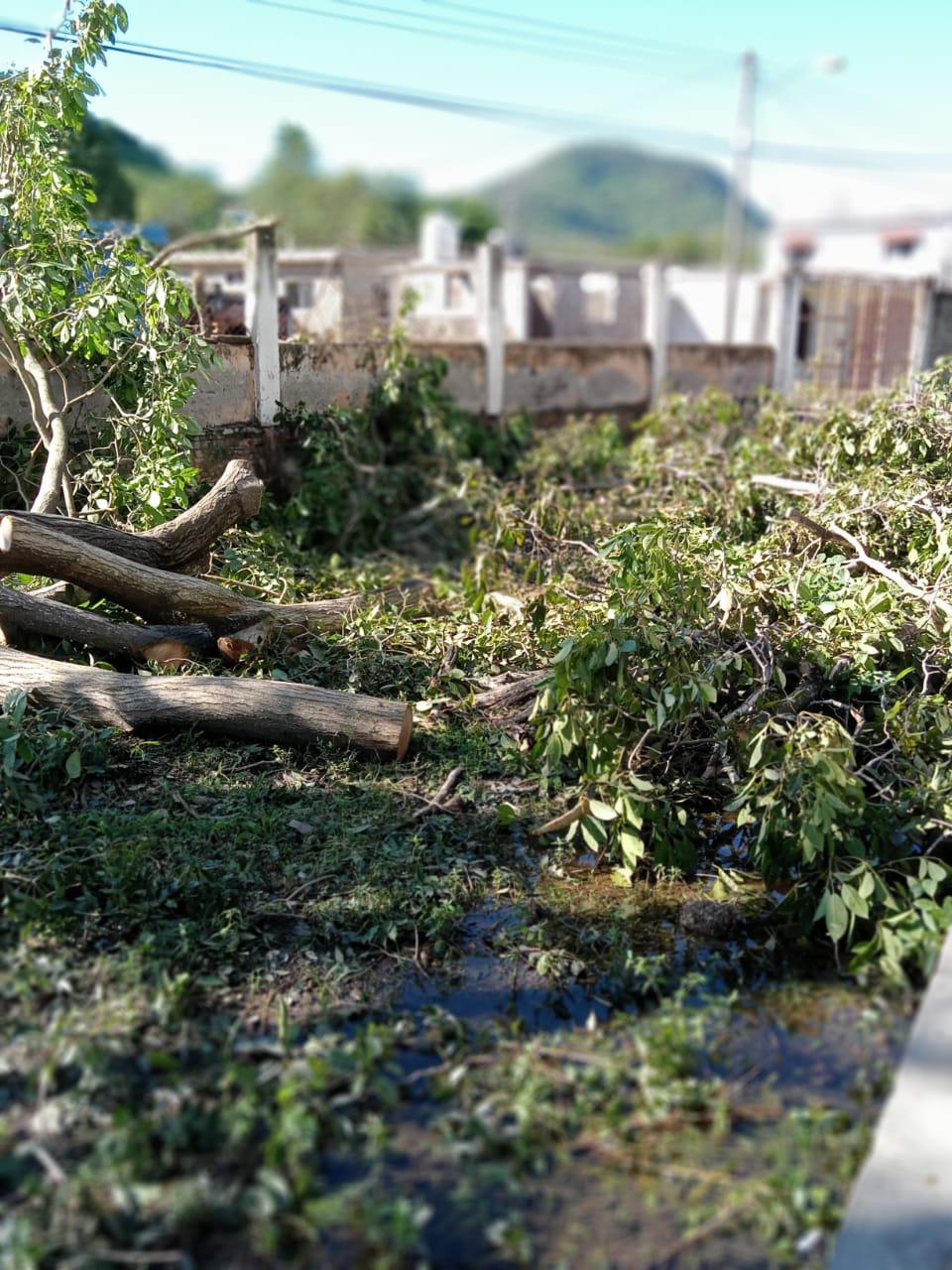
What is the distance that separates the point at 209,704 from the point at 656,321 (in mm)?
8712

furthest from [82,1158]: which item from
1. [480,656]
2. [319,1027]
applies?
[480,656]

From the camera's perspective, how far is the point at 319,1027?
133 inches

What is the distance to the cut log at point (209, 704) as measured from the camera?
194 inches

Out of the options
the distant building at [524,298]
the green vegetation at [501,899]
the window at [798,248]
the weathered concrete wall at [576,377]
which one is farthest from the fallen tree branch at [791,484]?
the window at [798,248]

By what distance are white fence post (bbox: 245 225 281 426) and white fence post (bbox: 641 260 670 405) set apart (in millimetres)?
5179

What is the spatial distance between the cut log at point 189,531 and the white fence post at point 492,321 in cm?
443

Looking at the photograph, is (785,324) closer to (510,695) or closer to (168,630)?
(510,695)

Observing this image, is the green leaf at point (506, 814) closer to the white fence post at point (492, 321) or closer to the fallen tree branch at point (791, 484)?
the fallen tree branch at point (791, 484)

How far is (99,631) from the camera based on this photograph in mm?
5422

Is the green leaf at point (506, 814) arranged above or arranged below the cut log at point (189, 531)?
below

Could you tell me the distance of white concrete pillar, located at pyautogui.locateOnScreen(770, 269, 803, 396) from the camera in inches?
530

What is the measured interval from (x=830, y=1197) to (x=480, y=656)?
3.57 meters

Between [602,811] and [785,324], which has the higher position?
[785,324]

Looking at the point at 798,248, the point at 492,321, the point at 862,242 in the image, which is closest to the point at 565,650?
the point at 492,321
